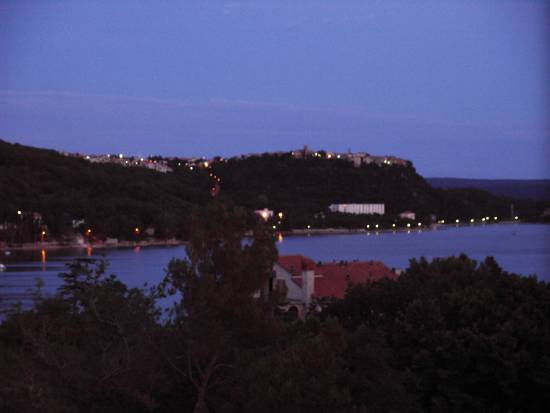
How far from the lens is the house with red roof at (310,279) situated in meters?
12.5

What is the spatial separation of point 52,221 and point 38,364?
40.4 meters

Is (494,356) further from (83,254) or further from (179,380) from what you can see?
(83,254)

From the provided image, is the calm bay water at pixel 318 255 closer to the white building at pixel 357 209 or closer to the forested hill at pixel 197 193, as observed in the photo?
the white building at pixel 357 209

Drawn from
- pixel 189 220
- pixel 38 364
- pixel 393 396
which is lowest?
pixel 393 396

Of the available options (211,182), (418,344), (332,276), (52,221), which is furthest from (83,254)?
(418,344)

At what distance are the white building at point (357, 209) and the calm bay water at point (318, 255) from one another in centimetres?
189

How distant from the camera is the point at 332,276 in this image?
46.8 ft

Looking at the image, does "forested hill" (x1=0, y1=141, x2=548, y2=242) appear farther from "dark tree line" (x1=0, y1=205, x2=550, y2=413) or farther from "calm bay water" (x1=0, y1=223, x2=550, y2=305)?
"dark tree line" (x1=0, y1=205, x2=550, y2=413)

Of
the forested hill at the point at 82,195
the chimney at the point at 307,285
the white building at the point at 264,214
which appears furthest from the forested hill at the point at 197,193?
the chimney at the point at 307,285

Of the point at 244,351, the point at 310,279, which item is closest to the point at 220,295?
the point at 244,351

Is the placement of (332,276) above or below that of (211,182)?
below

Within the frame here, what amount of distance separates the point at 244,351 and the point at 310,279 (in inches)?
291

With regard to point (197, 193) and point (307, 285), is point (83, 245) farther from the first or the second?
point (307, 285)

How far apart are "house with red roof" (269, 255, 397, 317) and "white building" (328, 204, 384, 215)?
47.5 meters
